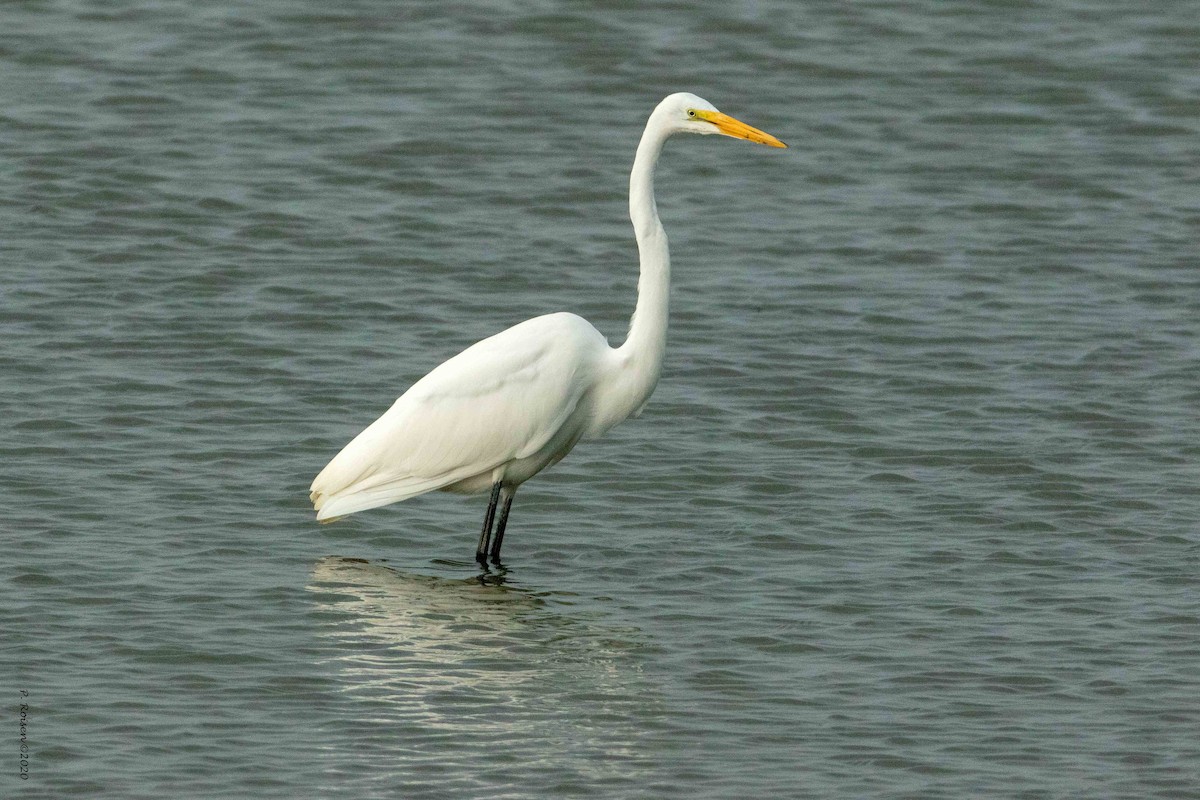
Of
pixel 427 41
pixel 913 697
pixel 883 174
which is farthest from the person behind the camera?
pixel 427 41

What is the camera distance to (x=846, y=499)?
979 centimetres

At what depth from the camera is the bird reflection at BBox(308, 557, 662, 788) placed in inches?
267

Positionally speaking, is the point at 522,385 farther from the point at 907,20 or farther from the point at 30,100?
the point at 907,20

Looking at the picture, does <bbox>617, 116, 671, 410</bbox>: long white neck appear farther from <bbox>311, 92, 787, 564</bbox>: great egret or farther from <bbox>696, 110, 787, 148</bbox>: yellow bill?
<bbox>696, 110, 787, 148</bbox>: yellow bill

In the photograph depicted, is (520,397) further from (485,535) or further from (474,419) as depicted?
(485,535)

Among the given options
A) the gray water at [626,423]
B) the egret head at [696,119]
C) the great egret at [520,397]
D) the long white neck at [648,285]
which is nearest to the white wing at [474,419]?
the great egret at [520,397]

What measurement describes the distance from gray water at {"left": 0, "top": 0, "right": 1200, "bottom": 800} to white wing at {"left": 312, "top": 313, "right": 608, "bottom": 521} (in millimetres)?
329

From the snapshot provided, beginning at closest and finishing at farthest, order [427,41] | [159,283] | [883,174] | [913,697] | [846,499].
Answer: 1. [913,697]
2. [846,499]
3. [159,283]
4. [883,174]
5. [427,41]

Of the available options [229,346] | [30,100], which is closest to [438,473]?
[229,346]

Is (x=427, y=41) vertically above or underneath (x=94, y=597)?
above

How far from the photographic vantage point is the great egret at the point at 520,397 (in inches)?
347

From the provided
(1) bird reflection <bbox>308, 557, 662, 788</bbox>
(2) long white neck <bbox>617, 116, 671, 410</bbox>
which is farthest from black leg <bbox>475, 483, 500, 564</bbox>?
(2) long white neck <bbox>617, 116, 671, 410</bbox>

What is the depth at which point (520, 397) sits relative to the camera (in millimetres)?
8797

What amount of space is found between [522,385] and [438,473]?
0.57 metres
